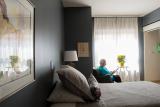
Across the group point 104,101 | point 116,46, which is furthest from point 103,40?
point 104,101

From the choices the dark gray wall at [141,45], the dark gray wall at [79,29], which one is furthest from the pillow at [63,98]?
the dark gray wall at [141,45]

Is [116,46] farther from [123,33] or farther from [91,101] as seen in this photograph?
[91,101]

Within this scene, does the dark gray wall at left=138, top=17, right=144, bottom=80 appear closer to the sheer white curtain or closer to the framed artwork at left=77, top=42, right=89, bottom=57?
the sheer white curtain

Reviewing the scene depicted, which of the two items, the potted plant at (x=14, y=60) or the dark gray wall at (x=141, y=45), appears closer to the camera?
the potted plant at (x=14, y=60)

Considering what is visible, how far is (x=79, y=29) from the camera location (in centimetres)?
495

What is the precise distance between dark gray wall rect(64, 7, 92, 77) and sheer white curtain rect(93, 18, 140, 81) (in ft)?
4.16

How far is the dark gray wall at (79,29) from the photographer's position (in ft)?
16.1

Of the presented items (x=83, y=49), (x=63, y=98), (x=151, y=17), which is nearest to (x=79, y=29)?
(x=83, y=49)

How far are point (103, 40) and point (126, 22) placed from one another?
968 mm

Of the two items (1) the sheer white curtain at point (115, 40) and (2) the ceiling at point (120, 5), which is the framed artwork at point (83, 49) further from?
(1) the sheer white curtain at point (115, 40)

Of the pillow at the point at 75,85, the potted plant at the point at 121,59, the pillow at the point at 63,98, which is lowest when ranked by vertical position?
the pillow at the point at 63,98

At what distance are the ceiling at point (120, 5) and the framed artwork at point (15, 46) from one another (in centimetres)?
332

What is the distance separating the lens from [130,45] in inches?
246

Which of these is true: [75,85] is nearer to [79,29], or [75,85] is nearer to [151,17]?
[79,29]
